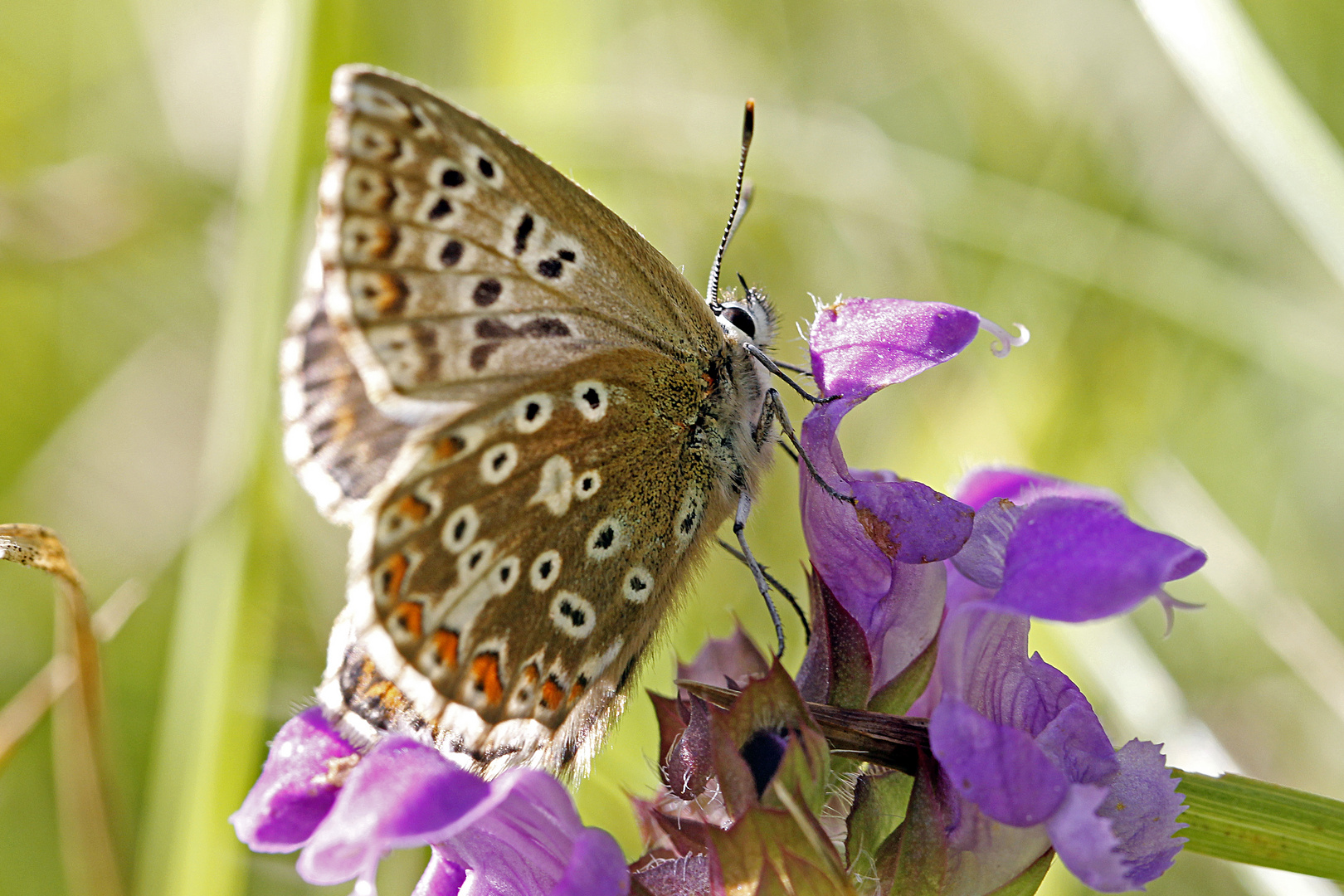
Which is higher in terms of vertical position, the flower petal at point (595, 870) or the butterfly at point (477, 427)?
the butterfly at point (477, 427)

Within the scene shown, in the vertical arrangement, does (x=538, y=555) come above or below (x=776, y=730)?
below

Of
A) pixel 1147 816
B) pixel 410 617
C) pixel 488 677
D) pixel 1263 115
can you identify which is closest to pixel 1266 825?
pixel 1147 816

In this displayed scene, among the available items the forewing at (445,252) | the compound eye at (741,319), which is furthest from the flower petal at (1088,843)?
the compound eye at (741,319)

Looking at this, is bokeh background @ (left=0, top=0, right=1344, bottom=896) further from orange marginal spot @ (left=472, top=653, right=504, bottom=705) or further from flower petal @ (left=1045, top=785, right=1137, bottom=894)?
flower petal @ (left=1045, top=785, right=1137, bottom=894)

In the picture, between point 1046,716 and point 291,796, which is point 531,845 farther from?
point 1046,716

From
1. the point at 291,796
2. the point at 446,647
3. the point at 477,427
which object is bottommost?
the point at 291,796

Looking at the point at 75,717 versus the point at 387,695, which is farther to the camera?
the point at 75,717

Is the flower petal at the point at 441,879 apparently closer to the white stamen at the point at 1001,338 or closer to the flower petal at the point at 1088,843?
the flower petal at the point at 1088,843

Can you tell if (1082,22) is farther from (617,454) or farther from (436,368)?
(436,368)
